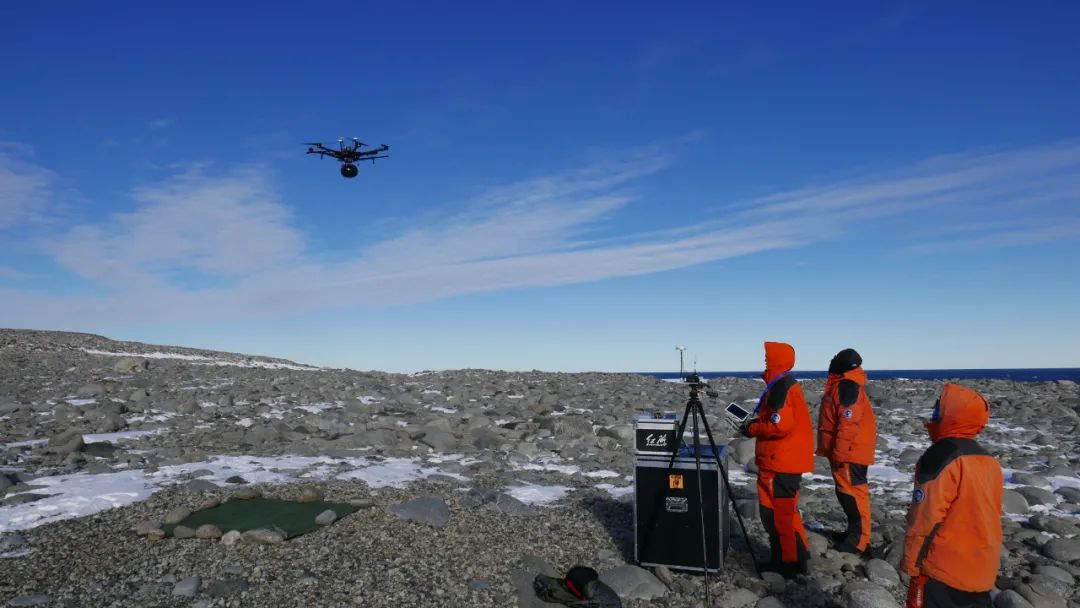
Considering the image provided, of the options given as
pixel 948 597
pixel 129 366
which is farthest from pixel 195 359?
pixel 948 597

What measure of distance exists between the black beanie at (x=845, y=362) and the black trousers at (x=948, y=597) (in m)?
2.64

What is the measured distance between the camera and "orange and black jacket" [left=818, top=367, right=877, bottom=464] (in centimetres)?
650

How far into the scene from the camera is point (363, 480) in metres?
9.02

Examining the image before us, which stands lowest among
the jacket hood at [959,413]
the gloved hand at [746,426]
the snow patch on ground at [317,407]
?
the snow patch on ground at [317,407]

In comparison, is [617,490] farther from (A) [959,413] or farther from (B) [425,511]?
(A) [959,413]

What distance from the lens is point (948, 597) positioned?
4254 mm

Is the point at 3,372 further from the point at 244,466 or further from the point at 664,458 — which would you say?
the point at 664,458

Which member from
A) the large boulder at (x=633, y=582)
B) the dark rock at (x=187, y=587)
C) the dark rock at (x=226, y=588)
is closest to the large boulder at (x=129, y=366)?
the dark rock at (x=187, y=587)

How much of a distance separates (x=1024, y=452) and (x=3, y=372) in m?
24.5

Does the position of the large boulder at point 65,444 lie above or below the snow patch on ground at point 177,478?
above

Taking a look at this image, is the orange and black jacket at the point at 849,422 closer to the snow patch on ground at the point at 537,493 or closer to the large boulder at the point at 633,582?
the large boulder at the point at 633,582

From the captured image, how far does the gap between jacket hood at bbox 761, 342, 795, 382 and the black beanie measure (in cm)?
82

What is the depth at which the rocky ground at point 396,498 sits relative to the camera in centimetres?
561

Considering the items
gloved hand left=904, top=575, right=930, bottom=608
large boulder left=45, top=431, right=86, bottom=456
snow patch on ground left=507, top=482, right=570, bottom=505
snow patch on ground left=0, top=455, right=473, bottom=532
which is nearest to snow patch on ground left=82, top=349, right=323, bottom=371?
large boulder left=45, top=431, right=86, bottom=456
